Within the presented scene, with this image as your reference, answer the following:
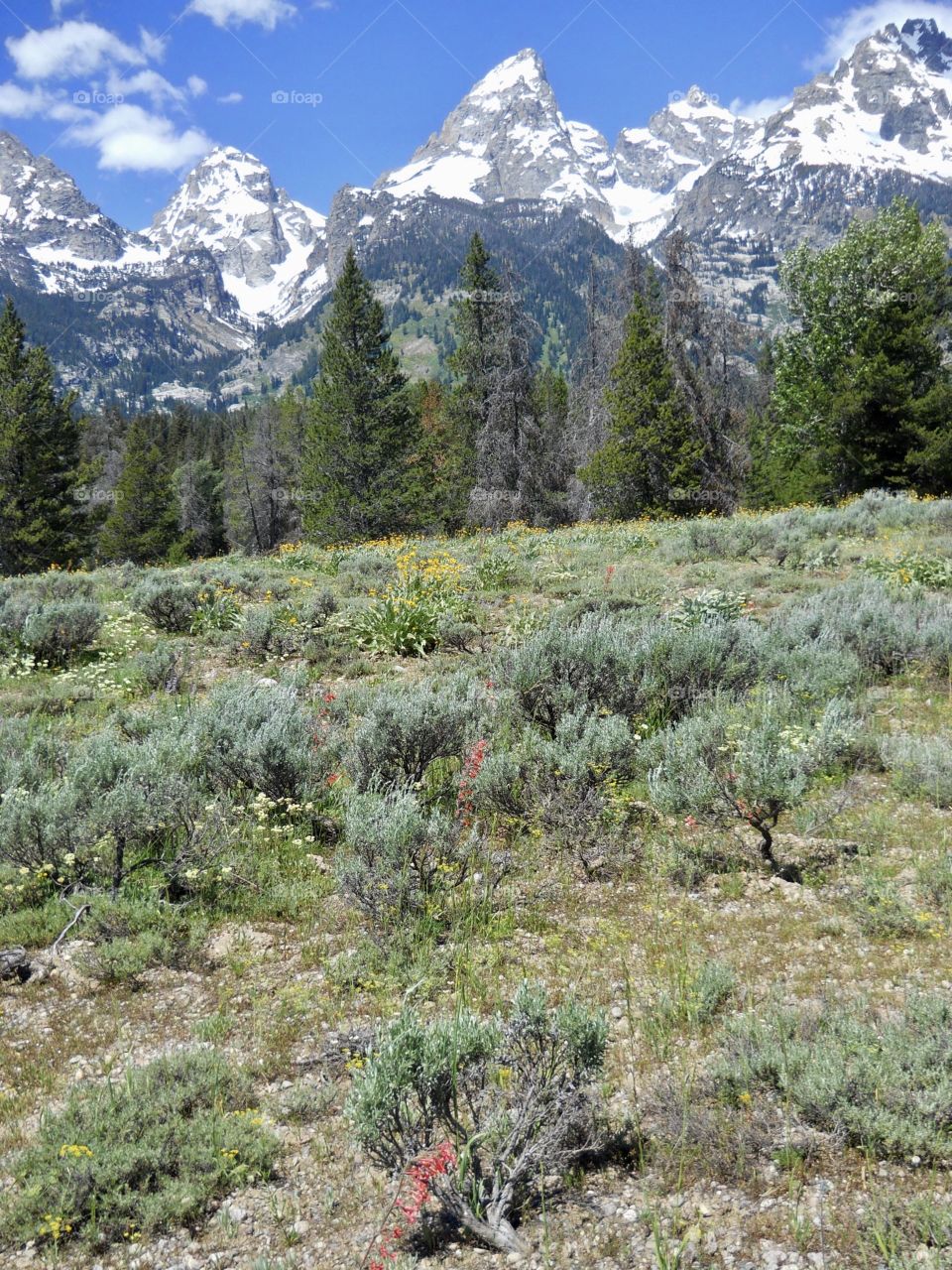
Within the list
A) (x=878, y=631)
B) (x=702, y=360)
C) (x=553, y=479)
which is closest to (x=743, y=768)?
(x=878, y=631)

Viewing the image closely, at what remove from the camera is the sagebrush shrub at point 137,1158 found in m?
2.25

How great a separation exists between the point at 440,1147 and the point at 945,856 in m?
3.13

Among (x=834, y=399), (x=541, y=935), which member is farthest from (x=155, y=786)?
(x=834, y=399)

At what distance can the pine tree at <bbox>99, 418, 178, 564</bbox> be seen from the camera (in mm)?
52031

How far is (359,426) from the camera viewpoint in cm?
3228

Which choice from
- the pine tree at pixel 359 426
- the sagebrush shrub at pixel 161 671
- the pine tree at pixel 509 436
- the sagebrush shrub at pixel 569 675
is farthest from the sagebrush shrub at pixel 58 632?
the pine tree at pixel 359 426

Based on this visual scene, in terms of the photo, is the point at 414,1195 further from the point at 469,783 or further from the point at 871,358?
the point at 871,358

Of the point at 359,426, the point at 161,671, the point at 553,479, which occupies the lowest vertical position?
the point at 161,671

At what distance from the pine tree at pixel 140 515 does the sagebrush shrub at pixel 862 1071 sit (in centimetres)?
5511

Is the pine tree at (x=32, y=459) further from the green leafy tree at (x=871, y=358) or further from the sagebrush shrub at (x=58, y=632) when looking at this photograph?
the green leafy tree at (x=871, y=358)

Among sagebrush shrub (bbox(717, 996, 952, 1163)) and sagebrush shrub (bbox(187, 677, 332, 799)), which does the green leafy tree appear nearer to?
sagebrush shrub (bbox(187, 677, 332, 799))

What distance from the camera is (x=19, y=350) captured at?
36031 millimetres

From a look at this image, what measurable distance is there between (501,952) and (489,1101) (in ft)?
3.44

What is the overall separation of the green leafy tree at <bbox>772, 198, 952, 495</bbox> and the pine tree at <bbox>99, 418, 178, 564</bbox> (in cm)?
4167
